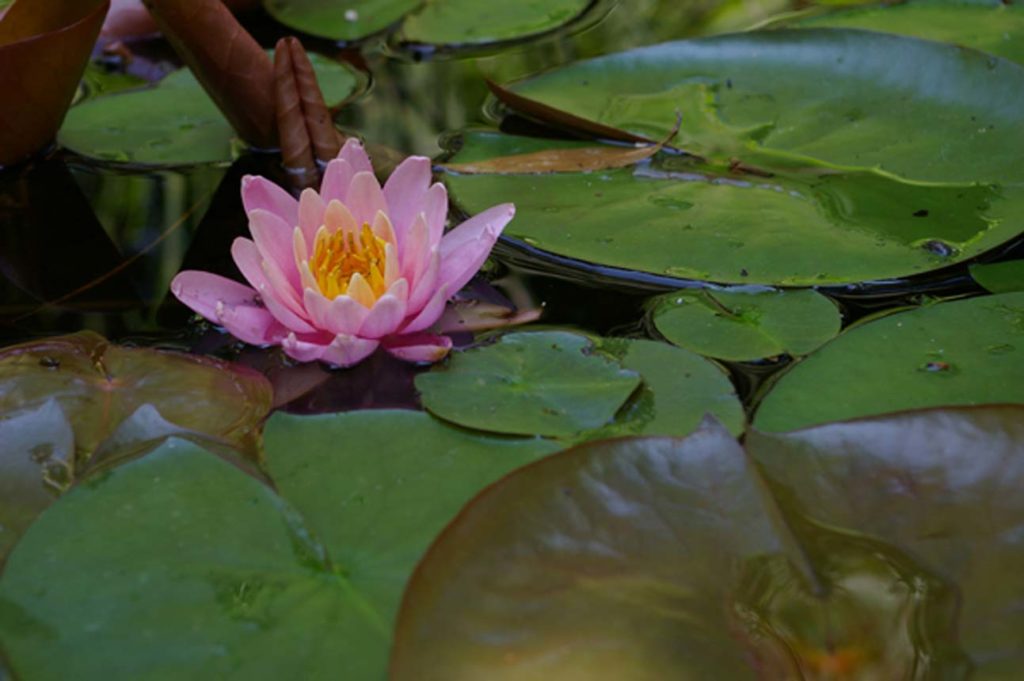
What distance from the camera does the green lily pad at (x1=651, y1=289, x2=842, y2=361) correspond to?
1.41 m

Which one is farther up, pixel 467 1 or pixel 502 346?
pixel 467 1

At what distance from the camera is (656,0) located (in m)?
2.75

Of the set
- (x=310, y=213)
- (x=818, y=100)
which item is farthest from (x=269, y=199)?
(x=818, y=100)

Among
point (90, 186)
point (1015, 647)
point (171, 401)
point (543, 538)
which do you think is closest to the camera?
point (1015, 647)

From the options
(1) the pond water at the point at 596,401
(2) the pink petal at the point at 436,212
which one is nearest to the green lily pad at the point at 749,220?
(1) the pond water at the point at 596,401

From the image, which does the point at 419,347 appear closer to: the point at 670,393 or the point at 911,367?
the point at 670,393

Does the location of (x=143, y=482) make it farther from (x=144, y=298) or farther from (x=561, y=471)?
(x=144, y=298)

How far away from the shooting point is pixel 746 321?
146 centimetres

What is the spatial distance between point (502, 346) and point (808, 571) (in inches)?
22.9

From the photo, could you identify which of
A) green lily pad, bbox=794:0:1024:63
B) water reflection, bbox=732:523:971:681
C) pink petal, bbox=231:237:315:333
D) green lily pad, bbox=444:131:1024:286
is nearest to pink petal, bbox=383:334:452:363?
pink petal, bbox=231:237:315:333

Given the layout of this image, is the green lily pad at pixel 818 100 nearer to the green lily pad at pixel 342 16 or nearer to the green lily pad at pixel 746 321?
the green lily pad at pixel 746 321

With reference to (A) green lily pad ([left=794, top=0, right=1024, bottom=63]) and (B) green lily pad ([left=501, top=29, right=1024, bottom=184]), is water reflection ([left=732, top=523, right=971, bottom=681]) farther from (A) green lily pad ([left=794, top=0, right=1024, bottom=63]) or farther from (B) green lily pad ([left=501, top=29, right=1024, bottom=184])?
(A) green lily pad ([left=794, top=0, right=1024, bottom=63])

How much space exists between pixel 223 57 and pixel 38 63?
1.08 feet

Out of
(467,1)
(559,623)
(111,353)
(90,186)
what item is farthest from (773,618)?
(467,1)
